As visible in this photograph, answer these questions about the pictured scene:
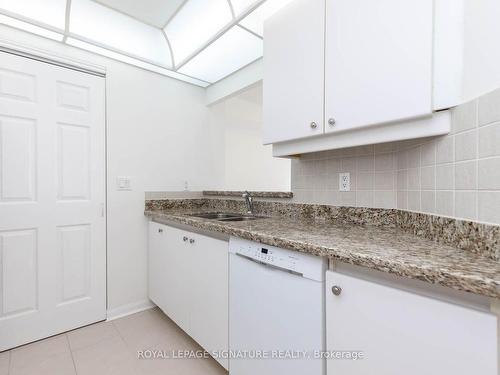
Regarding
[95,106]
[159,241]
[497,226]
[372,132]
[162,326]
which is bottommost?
[162,326]

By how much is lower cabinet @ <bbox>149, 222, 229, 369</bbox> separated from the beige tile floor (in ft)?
0.50

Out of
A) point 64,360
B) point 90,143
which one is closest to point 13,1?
point 90,143

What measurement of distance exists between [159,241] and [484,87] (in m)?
2.04

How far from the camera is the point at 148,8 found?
1.80 meters

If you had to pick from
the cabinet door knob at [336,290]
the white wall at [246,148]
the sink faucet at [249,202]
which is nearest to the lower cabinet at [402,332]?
the cabinet door knob at [336,290]

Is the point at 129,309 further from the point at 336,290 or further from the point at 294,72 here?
A: the point at 294,72

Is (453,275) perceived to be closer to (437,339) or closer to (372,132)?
(437,339)

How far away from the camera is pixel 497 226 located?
643 mm

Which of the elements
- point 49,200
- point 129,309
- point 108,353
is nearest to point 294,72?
point 49,200

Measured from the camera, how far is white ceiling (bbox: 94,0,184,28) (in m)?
1.74

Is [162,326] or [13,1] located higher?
[13,1]

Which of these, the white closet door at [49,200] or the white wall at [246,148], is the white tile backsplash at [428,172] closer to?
the white closet door at [49,200]

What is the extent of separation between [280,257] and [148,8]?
1.99 meters

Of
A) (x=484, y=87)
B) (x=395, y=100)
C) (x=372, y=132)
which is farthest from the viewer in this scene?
(x=372, y=132)
